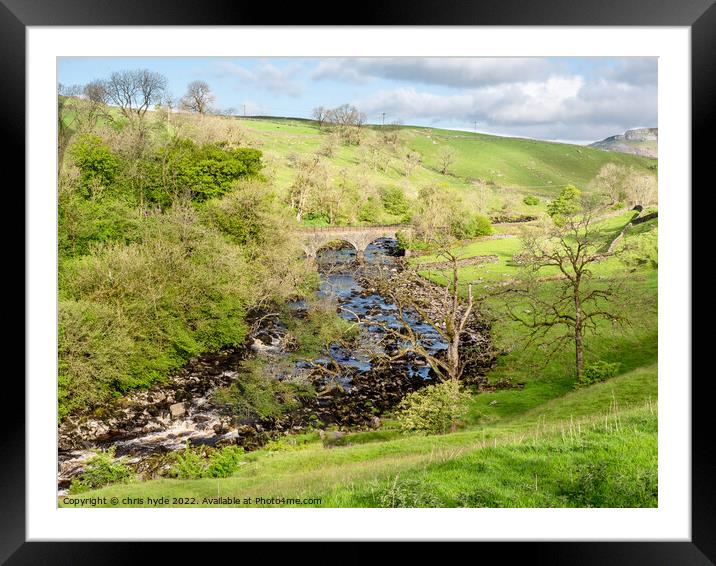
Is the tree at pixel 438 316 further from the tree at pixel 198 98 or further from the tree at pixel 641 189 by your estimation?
the tree at pixel 198 98

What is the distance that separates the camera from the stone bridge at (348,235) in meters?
7.65

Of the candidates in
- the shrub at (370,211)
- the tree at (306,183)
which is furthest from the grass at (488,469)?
the tree at (306,183)

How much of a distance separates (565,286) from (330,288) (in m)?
3.06

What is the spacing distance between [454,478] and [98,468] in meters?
4.02

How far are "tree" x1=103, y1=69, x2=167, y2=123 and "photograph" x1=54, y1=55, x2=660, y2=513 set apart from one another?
0.03m

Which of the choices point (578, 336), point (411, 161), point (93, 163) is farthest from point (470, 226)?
point (93, 163)

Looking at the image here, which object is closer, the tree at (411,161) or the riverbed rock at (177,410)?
the riverbed rock at (177,410)

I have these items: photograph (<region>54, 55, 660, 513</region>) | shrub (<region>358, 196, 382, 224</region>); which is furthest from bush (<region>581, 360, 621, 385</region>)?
shrub (<region>358, 196, 382, 224</region>)
